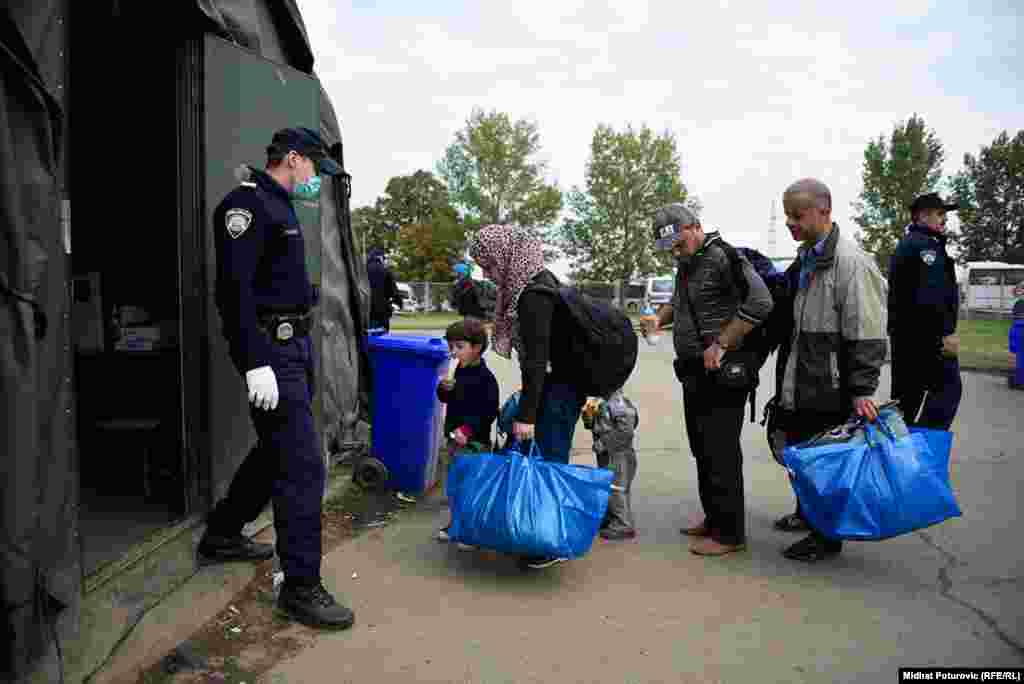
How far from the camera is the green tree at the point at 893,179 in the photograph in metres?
38.1

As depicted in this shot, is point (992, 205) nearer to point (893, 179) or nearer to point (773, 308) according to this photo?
point (893, 179)

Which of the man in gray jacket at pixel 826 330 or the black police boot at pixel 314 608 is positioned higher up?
the man in gray jacket at pixel 826 330

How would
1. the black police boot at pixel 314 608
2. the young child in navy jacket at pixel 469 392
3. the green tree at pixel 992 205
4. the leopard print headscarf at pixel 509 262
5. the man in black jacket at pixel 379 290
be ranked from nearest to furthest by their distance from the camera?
the black police boot at pixel 314 608, the leopard print headscarf at pixel 509 262, the young child in navy jacket at pixel 469 392, the man in black jacket at pixel 379 290, the green tree at pixel 992 205

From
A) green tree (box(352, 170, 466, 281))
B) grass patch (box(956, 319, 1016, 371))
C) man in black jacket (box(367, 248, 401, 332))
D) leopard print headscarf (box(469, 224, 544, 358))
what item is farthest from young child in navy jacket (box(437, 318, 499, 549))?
green tree (box(352, 170, 466, 281))

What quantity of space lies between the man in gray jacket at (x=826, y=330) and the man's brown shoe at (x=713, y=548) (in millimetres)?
270

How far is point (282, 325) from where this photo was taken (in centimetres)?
334

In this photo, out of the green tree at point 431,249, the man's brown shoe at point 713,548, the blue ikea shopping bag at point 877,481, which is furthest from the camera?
the green tree at point 431,249

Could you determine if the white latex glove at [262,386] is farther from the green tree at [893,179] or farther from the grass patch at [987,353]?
the green tree at [893,179]

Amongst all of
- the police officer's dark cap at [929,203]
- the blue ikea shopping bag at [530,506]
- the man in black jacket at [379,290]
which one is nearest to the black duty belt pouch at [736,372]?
the blue ikea shopping bag at [530,506]

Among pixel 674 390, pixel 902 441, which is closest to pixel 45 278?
pixel 902 441

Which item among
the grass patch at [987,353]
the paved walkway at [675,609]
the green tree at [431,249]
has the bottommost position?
the paved walkway at [675,609]

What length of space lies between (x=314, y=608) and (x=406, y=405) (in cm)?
209

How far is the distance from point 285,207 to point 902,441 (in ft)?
10.4

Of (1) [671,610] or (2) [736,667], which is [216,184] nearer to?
(1) [671,610]
